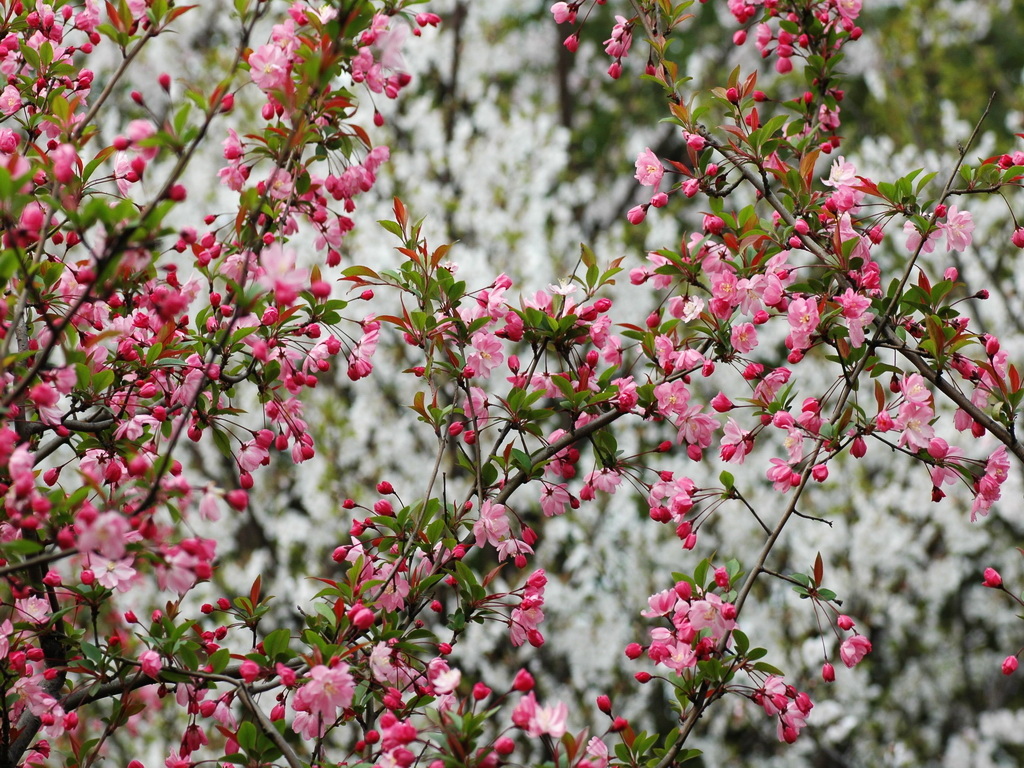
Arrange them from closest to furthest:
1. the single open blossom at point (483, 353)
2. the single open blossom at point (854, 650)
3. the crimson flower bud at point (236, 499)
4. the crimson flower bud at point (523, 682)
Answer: the crimson flower bud at point (236, 499) → the crimson flower bud at point (523, 682) → the single open blossom at point (854, 650) → the single open blossom at point (483, 353)

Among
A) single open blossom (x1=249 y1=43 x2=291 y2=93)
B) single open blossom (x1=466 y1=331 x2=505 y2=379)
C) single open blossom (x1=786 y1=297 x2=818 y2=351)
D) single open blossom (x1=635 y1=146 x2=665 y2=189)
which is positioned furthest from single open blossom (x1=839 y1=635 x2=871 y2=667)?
single open blossom (x1=249 y1=43 x2=291 y2=93)

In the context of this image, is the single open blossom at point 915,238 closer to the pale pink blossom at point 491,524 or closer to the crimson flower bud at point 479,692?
the pale pink blossom at point 491,524

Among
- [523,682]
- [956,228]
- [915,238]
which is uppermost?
[956,228]

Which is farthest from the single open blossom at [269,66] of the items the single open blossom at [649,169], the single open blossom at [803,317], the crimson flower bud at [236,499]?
the single open blossom at [803,317]

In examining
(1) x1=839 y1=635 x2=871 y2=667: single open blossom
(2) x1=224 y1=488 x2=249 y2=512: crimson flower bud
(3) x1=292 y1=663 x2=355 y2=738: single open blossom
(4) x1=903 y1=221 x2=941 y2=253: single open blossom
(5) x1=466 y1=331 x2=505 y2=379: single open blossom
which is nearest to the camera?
(2) x1=224 y1=488 x2=249 y2=512: crimson flower bud

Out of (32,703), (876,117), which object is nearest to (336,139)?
(32,703)

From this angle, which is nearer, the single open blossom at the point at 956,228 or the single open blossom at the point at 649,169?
the single open blossom at the point at 956,228

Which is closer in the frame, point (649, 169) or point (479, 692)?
point (479, 692)

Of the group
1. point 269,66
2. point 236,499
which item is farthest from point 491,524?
point 269,66

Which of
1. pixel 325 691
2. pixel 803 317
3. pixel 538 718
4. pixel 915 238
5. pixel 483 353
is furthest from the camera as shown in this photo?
pixel 483 353

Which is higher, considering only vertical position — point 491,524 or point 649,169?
point 649,169

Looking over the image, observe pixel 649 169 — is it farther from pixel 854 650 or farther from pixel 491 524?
pixel 854 650

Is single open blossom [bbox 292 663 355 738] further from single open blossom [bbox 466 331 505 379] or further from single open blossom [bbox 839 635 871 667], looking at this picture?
single open blossom [bbox 839 635 871 667]

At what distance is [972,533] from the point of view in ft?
23.8
